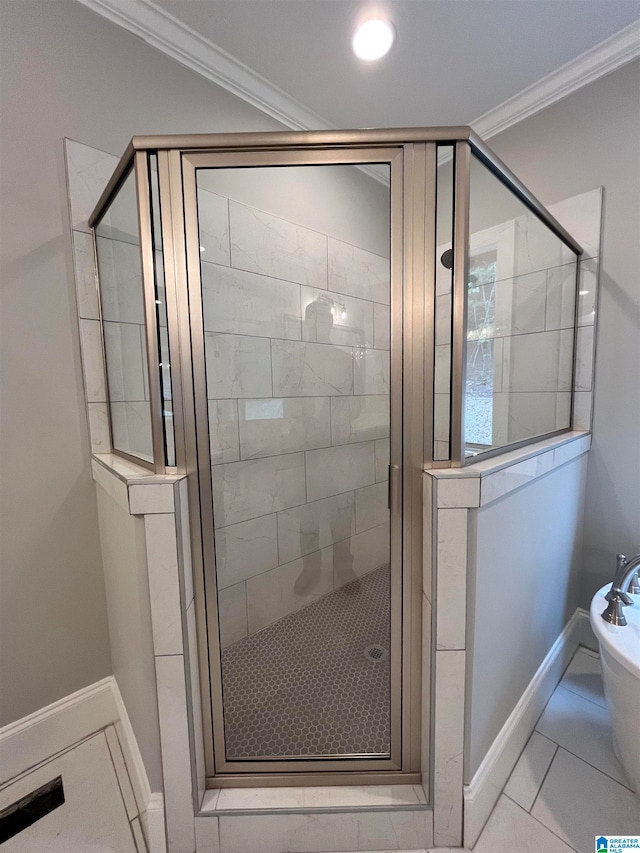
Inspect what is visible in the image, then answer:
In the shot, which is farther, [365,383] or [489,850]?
[365,383]

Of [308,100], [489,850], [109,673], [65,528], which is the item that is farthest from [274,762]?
[308,100]

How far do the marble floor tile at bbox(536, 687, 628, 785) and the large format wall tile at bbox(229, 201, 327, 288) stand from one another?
1.85 metres

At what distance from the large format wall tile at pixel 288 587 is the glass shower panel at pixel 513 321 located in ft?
2.98

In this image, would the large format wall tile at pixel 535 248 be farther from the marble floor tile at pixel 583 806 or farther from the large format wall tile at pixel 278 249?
the marble floor tile at pixel 583 806

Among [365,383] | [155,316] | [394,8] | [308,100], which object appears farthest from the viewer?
[308,100]

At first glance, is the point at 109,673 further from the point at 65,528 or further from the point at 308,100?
the point at 308,100

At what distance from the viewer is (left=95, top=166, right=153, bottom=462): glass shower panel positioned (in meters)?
0.89

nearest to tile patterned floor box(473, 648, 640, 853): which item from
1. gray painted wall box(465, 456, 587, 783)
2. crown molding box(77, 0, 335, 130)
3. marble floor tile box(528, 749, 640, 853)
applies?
marble floor tile box(528, 749, 640, 853)

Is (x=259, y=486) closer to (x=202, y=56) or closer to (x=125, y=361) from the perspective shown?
(x=125, y=361)

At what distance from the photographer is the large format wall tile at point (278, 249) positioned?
1278 mm

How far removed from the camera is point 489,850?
862mm

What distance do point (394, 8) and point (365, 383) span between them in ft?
3.98

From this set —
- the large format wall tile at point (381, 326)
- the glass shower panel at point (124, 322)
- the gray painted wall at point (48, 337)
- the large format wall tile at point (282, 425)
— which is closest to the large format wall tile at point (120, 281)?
the glass shower panel at point (124, 322)

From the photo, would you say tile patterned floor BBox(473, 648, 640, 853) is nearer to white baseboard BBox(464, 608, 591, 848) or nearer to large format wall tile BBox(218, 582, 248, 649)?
white baseboard BBox(464, 608, 591, 848)
